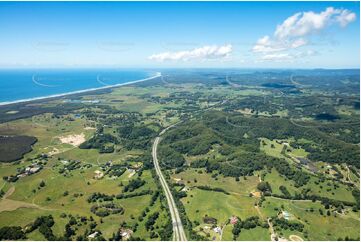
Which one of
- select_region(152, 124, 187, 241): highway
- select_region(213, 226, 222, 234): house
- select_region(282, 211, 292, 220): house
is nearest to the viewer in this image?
select_region(152, 124, 187, 241): highway

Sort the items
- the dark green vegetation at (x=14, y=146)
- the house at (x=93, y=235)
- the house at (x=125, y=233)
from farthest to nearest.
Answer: the dark green vegetation at (x=14, y=146) < the house at (x=125, y=233) < the house at (x=93, y=235)

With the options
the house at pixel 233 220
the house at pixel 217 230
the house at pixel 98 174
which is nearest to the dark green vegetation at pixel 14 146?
the house at pixel 98 174

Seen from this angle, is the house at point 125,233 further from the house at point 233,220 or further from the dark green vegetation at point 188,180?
the house at point 233,220

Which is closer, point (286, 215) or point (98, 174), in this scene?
point (286, 215)

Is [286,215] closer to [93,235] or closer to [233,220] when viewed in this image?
[233,220]

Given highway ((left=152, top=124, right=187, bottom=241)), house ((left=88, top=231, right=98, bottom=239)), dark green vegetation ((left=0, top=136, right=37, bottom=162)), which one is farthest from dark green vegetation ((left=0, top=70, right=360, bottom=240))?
highway ((left=152, top=124, right=187, bottom=241))

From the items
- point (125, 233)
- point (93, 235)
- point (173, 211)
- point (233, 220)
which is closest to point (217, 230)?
point (233, 220)

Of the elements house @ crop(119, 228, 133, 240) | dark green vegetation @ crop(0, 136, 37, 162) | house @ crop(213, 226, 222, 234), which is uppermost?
house @ crop(213, 226, 222, 234)

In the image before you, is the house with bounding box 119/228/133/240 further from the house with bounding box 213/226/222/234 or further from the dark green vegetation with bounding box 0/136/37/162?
the dark green vegetation with bounding box 0/136/37/162

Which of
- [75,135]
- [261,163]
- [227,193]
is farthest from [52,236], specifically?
[75,135]
